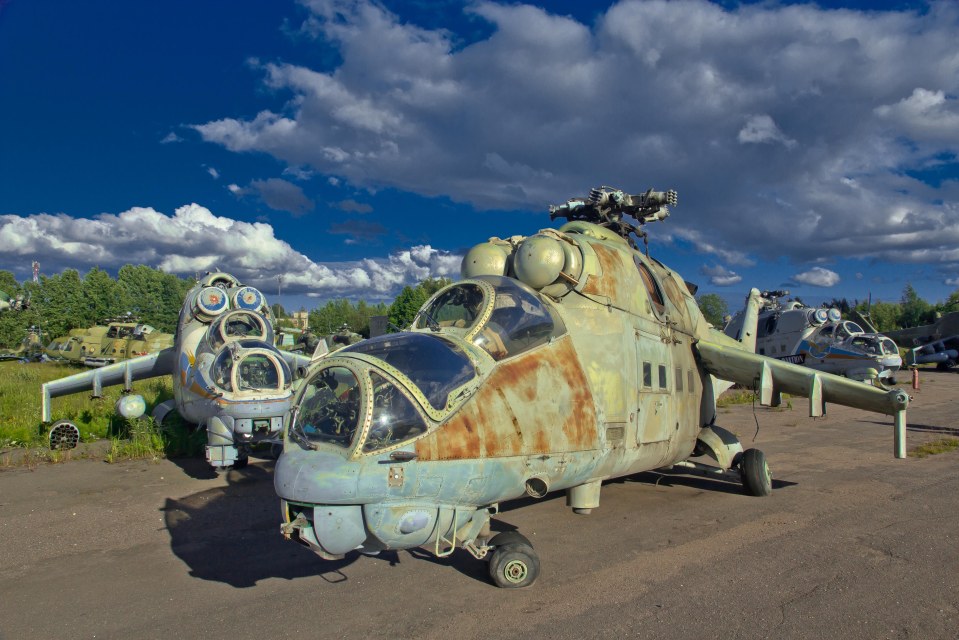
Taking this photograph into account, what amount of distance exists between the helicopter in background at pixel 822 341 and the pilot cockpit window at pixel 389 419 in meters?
18.5

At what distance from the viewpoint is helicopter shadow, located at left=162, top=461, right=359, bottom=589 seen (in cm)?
588

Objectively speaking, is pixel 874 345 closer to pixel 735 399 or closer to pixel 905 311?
pixel 735 399

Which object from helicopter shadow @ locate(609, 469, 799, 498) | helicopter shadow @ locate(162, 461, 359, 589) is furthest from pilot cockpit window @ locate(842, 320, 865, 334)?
helicopter shadow @ locate(162, 461, 359, 589)

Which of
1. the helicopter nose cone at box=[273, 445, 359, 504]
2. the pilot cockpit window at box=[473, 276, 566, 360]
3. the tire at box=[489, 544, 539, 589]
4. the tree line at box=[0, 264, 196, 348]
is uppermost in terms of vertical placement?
the tree line at box=[0, 264, 196, 348]

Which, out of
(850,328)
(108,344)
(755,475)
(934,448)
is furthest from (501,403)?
(108,344)

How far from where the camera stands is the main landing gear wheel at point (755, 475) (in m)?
8.62

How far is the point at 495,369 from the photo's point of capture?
516 centimetres

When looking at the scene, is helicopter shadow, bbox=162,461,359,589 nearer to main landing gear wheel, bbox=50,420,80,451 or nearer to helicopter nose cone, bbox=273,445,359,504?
helicopter nose cone, bbox=273,445,359,504

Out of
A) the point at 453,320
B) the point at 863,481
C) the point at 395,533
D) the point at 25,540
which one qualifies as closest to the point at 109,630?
the point at 395,533

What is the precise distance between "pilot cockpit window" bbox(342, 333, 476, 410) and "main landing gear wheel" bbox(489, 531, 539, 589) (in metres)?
1.67

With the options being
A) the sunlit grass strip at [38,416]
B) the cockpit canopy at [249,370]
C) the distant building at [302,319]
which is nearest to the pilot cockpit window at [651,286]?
the cockpit canopy at [249,370]

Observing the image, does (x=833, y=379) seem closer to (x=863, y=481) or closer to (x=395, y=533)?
(x=863, y=481)

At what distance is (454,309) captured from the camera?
19.6ft

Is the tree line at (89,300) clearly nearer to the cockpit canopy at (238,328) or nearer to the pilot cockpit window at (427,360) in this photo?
the cockpit canopy at (238,328)
